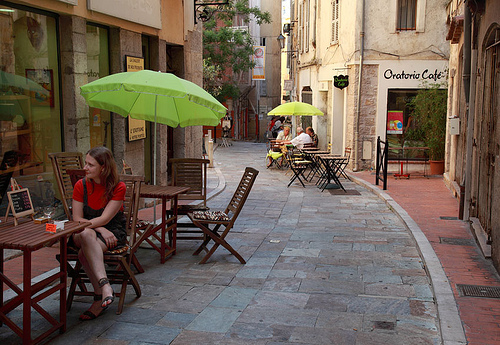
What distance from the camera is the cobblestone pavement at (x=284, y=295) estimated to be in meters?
4.57

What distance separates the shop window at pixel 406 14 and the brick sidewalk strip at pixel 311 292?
30.5ft

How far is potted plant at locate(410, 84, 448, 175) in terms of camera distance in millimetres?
15602

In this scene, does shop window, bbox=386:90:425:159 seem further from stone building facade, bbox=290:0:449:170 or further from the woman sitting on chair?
the woman sitting on chair

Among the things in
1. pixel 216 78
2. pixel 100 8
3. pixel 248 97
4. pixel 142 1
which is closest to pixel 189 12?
pixel 142 1

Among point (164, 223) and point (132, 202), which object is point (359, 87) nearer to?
point (164, 223)

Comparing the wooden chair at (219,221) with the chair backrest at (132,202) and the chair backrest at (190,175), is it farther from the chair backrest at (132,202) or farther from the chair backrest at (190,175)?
the chair backrest at (132,202)

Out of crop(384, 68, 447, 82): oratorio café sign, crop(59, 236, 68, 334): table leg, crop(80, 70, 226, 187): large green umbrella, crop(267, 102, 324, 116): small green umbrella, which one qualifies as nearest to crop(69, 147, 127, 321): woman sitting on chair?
crop(59, 236, 68, 334): table leg

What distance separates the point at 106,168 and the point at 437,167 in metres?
12.6

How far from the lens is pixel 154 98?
7.92 m

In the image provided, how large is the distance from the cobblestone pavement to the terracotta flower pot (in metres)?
7.11

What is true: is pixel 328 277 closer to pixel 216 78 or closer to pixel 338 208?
pixel 338 208

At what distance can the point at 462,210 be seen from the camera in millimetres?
9086

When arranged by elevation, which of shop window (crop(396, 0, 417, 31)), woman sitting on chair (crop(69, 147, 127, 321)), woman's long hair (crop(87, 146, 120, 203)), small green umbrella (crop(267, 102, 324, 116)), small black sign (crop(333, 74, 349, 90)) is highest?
shop window (crop(396, 0, 417, 31))

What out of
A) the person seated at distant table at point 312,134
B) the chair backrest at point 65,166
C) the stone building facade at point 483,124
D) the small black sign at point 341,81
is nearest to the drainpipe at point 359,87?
the small black sign at point 341,81
